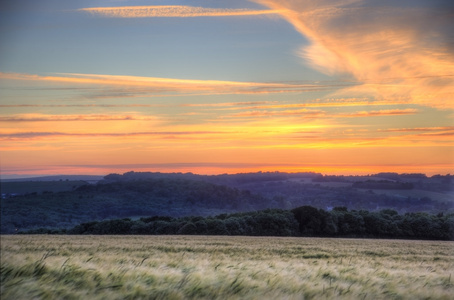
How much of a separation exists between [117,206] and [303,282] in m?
78.5

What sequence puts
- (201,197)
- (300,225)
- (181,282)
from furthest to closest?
→ (201,197)
(300,225)
(181,282)

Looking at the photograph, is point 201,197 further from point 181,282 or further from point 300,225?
point 181,282

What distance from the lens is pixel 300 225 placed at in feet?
230

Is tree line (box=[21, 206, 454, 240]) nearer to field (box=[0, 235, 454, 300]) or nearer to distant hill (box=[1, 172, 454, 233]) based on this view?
distant hill (box=[1, 172, 454, 233])

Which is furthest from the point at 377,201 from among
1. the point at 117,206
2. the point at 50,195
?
the point at 50,195

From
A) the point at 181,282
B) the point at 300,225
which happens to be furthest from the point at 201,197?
the point at 181,282

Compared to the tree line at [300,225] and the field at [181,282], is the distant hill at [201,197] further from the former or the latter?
the field at [181,282]

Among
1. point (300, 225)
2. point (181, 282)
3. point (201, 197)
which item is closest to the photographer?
point (181, 282)

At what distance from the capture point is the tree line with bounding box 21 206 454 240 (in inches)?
2495

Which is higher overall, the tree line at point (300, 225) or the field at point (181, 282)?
the field at point (181, 282)

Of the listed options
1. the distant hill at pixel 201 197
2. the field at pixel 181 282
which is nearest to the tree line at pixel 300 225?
the distant hill at pixel 201 197

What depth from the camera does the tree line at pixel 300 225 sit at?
63375mm

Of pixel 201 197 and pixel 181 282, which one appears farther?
pixel 201 197

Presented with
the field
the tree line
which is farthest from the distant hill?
the field
